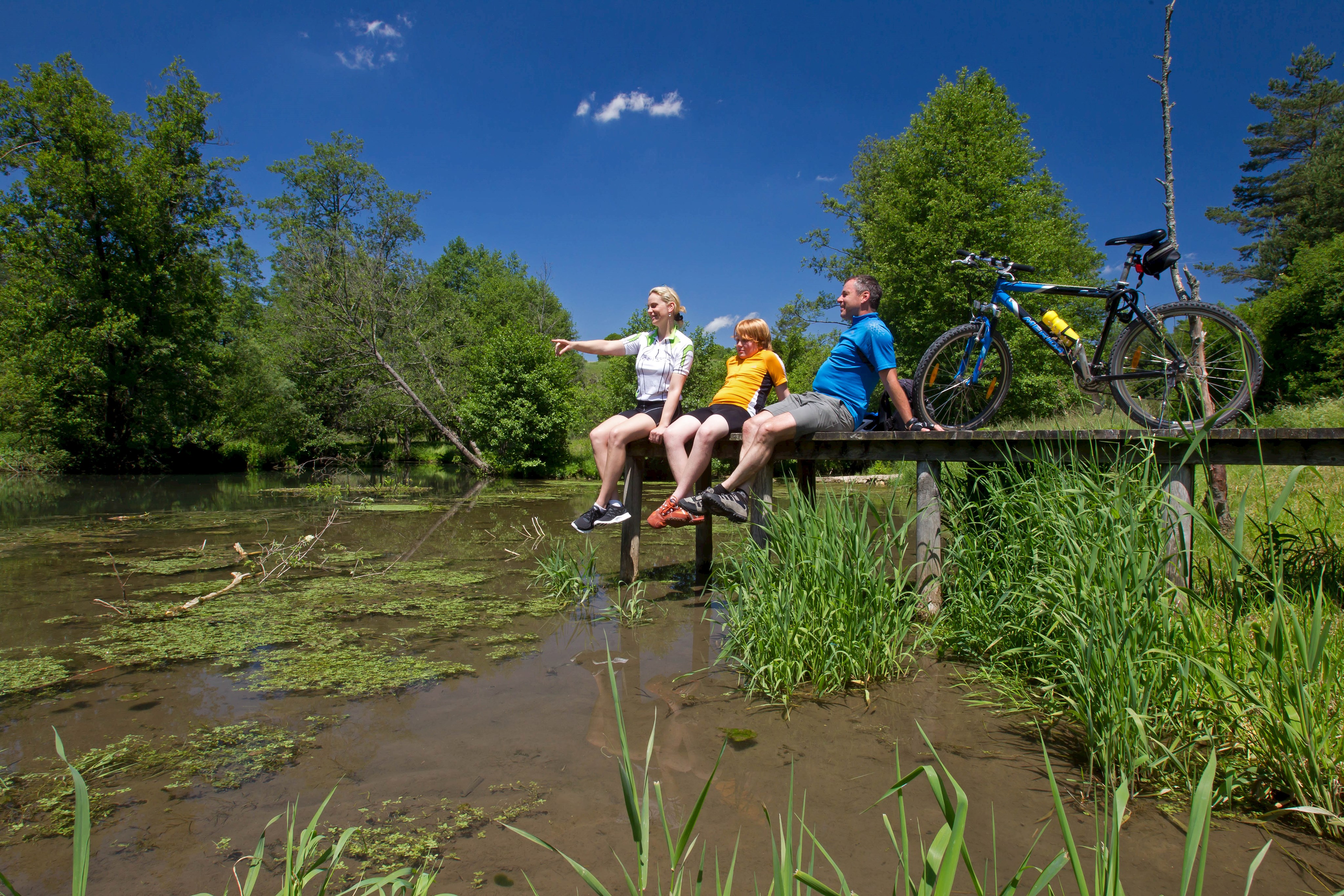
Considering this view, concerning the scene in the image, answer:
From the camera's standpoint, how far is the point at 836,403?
4199 mm

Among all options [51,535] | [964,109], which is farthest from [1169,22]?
[964,109]

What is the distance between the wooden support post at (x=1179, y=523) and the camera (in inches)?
95.9

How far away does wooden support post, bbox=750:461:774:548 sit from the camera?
3.98m

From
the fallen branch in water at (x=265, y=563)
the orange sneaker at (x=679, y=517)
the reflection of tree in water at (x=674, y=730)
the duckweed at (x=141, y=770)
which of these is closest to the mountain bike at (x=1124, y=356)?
the orange sneaker at (x=679, y=517)

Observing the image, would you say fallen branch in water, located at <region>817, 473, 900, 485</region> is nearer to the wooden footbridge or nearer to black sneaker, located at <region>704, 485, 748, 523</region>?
the wooden footbridge

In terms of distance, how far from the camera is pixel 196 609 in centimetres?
433

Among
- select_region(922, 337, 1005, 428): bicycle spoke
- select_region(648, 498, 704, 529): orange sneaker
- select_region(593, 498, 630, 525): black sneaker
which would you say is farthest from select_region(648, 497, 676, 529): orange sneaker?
select_region(922, 337, 1005, 428): bicycle spoke

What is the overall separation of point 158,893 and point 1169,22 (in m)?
7.61

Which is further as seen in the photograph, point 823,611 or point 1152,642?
point 823,611

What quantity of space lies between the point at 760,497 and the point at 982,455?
1214mm

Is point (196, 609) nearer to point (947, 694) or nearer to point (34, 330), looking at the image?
point (947, 694)

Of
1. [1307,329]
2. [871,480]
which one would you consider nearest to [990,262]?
[871,480]

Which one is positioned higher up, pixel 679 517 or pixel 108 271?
pixel 108 271

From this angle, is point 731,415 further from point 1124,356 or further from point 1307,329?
point 1307,329
